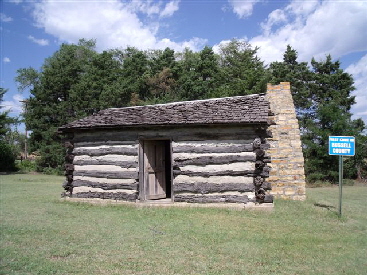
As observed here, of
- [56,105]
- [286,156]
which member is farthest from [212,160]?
[56,105]

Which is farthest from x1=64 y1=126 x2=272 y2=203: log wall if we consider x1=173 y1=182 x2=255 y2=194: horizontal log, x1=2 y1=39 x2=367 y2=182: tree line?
x1=2 y1=39 x2=367 y2=182: tree line

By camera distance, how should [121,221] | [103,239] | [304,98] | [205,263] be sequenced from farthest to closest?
[304,98] < [121,221] < [103,239] < [205,263]

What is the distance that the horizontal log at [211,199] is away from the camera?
33.1ft

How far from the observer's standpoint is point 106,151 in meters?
11.6

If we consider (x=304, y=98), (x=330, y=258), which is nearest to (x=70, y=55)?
(x=304, y=98)

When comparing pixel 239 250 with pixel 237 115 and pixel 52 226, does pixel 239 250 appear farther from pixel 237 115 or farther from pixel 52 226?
pixel 237 115

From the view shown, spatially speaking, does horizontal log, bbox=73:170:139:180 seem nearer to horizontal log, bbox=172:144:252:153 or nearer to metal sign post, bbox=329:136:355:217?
horizontal log, bbox=172:144:252:153

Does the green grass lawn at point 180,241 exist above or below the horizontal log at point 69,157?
below

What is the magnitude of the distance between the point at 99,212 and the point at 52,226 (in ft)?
7.09

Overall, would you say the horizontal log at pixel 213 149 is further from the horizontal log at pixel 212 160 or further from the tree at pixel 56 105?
the tree at pixel 56 105

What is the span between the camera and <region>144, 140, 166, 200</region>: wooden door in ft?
37.3

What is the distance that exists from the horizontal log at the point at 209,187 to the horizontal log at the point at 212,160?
0.67 m

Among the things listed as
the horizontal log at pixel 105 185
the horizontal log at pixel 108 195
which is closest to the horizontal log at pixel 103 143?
the horizontal log at pixel 105 185

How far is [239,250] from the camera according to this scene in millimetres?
6070
